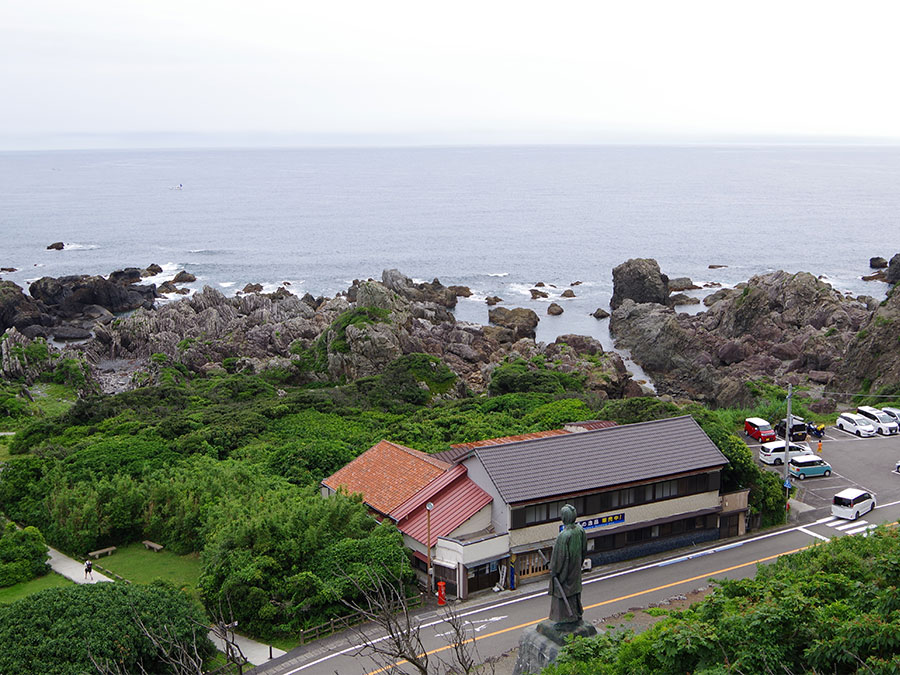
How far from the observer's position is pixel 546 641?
16594mm

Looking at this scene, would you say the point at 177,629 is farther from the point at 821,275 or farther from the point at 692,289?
the point at 821,275

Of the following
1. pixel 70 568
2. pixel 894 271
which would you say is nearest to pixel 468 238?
pixel 894 271

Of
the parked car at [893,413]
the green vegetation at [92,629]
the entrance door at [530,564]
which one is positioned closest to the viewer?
the green vegetation at [92,629]

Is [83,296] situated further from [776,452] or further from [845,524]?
[845,524]

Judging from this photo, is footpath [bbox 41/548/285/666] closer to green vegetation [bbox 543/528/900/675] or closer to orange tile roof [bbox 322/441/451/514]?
orange tile roof [bbox 322/441/451/514]

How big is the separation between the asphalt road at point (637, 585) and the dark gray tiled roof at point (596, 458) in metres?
2.96

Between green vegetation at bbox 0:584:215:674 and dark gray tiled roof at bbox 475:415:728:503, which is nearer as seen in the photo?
green vegetation at bbox 0:584:215:674

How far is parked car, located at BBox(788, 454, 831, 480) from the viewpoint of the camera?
3453 cm

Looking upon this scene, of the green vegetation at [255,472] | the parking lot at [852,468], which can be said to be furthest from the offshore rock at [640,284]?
the parking lot at [852,468]

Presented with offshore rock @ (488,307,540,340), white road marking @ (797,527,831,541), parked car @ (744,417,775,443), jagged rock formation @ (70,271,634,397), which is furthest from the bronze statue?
offshore rock @ (488,307,540,340)

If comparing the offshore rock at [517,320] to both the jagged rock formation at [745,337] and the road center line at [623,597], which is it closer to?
the jagged rock formation at [745,337]

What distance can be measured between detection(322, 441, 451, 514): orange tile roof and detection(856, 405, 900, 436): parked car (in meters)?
24.3

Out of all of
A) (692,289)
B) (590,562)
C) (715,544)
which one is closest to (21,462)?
(590,562)

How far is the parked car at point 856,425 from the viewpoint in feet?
132
